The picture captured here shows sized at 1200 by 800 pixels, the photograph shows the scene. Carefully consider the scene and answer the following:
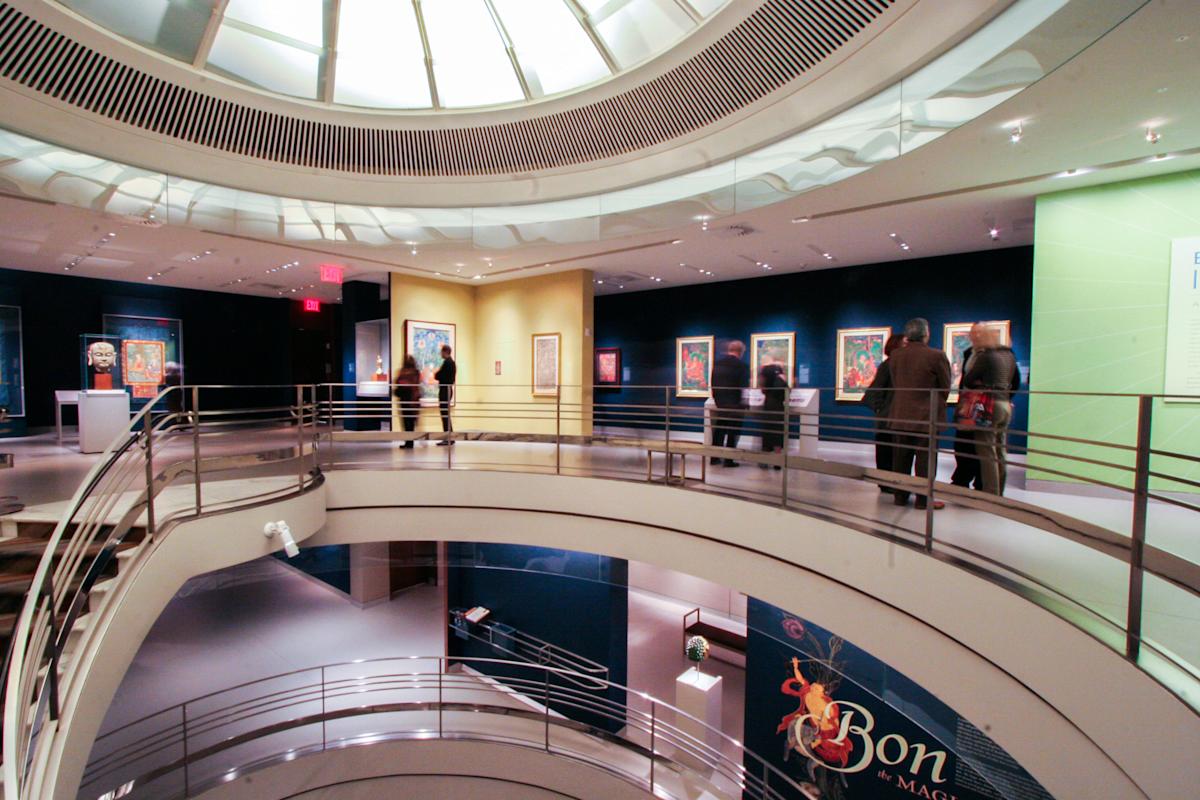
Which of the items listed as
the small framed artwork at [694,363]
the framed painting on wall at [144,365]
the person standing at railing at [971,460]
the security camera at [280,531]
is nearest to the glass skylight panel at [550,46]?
the person standing at railing at [971,460]

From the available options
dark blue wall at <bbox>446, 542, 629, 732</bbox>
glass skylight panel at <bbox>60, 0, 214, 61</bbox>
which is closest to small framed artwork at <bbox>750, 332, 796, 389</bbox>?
dark blue wall at <bbox>446, 542, 629, 732</bbox>

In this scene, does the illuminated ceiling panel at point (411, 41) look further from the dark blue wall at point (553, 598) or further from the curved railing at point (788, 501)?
the dark blue wall at point (553, 598)

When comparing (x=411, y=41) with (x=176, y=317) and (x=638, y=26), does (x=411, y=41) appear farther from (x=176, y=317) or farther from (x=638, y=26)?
(x=176, y=317)

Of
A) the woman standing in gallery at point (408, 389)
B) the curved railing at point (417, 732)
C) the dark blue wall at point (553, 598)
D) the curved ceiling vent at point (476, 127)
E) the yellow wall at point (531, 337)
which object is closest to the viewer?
the curved ceiling vent at point (476, 127)

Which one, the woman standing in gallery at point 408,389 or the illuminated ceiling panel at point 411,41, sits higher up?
the illuminated ceiling panel at point 411,41

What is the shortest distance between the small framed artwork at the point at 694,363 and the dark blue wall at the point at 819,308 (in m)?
0.14

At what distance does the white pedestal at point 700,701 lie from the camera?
691cm

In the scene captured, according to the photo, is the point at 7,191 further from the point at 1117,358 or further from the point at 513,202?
the point at 1117,358

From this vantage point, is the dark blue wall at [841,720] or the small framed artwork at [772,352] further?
the small framed artwork at [772,352]

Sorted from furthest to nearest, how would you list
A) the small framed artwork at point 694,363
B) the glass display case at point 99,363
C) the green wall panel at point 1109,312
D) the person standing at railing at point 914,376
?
1. the small framed artwork at point 694,363
2. the glass display case at point 99,363
3. the green wall panel at point 1109,312
4. the person standing at railing at point 914,376

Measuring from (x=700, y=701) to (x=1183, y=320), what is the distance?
6.24m

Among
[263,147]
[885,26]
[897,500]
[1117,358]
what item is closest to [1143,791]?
[897,500]

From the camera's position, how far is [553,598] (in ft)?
27.0

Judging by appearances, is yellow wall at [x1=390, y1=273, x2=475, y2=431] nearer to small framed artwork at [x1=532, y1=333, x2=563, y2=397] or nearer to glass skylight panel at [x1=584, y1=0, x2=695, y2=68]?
small framed artwork at [x1=532, y1=333, x2=563, y2=397]
